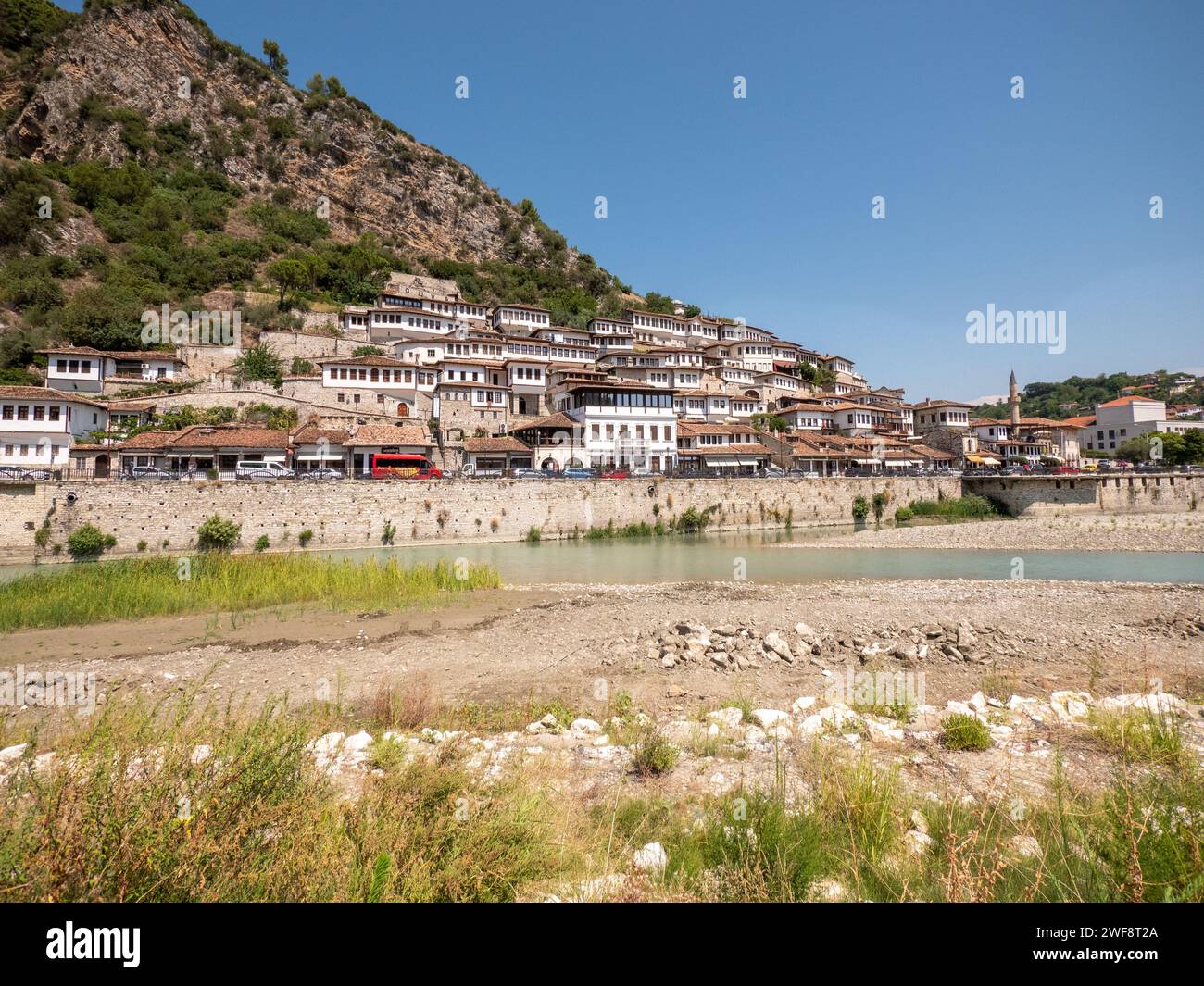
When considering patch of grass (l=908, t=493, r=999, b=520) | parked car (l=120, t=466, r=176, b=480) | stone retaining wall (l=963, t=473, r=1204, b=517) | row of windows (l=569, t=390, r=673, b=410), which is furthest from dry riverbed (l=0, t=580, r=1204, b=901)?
stone retaining wall (l=963, t=473, r=1204, b=517)

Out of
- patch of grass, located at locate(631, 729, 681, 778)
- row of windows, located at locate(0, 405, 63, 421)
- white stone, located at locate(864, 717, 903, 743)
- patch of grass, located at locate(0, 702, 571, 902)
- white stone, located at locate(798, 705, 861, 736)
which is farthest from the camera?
row of windows, located at locate(0, 405, 63, 421)

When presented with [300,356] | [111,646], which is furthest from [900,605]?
[300,356]

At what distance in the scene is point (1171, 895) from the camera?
10.4ft

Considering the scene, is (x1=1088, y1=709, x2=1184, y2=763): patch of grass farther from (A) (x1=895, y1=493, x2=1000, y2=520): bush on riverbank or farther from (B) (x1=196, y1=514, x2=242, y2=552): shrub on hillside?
(A) (x1=895, y1=493, x2=1000, y2=520): bush on riverbank

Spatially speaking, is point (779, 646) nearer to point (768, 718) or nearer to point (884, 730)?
point (768, 718)

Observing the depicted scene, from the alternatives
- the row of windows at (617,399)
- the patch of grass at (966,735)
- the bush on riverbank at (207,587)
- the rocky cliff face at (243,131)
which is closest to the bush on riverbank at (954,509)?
the row of windows at (617,399)

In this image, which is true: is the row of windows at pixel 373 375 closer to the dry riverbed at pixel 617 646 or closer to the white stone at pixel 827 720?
the dry riverbed at pixel 617 646

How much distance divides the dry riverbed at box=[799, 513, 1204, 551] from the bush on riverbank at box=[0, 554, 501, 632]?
23.3m

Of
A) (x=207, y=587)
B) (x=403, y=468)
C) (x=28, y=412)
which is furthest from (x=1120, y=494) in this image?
(x=28, y=412)

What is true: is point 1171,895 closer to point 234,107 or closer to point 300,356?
point 300,356

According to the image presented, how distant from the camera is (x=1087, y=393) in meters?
147

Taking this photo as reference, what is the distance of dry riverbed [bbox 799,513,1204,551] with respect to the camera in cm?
3027

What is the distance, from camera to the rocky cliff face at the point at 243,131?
79.4 metres
